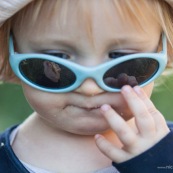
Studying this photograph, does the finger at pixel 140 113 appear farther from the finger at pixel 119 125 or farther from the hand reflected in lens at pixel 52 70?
the hand reflected in lens at pixel 52 70

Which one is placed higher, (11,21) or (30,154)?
(11,21)

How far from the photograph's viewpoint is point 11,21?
5.08 feet

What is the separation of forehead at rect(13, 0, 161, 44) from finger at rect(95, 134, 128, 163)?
26 cm

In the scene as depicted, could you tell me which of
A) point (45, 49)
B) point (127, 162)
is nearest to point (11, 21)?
point (45, 49)

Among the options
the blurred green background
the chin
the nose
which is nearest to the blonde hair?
the nose

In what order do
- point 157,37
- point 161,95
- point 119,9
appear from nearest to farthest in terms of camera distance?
1. point 119,9
2. point 157,37
3. point 161,95

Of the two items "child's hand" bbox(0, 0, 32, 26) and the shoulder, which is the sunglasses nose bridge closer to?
"child's hand" bbox(0, 0, 32, 26)

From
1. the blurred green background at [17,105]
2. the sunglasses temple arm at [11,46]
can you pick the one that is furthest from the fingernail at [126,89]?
the blurred green background at [17,105]

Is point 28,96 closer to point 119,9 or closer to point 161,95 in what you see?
point 119,9

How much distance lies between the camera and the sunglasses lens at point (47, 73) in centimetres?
145

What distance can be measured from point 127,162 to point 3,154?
0.36 m

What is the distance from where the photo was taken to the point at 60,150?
5.24 ft

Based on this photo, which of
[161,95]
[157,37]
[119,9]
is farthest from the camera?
[161,95]

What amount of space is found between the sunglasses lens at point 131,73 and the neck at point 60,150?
0.19m
